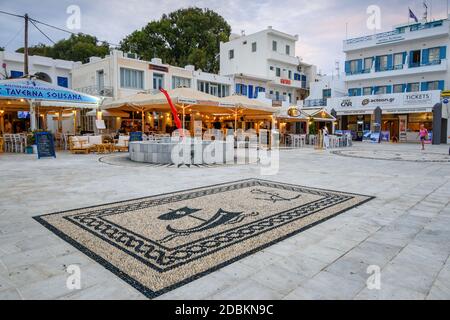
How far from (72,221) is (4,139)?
13.9 meters

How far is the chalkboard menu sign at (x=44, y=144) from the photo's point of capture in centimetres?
1173

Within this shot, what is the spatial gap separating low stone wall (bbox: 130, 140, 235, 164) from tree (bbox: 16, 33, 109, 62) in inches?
1100

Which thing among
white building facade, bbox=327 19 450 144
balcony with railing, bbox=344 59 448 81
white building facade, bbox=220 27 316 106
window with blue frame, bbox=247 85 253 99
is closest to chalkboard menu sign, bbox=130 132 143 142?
white building facade, bbox=220 27 316 106

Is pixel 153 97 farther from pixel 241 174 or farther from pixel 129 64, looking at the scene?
pixel 129 64

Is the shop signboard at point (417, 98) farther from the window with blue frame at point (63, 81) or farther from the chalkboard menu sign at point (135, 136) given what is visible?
the window with blue frame at point (63, 81)

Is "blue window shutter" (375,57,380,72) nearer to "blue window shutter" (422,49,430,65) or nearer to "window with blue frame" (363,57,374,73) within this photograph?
"window with blue frame" (363,57,374,73)

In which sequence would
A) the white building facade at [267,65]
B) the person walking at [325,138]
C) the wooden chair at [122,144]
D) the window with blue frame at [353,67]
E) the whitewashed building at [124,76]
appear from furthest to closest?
the white building facade at [267,65] < the window with blue frame at [353,67] < the whitewashed building at [124,76] < the person walking at [325,138] < the wooden chair at [122,144]

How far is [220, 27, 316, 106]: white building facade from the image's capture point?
34188mm

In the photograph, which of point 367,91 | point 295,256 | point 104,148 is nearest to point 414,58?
point 367,91

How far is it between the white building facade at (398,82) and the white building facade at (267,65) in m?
6.27

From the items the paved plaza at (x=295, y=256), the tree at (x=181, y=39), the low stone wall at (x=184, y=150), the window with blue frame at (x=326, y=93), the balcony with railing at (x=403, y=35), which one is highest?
the tree at (x=181, y=39)

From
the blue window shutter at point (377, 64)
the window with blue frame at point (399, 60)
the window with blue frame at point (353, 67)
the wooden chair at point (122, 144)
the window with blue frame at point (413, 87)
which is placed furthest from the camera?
the window with blue frame at point (353, 67)

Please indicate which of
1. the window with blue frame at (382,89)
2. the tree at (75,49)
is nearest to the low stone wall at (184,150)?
the window with blue frame at (382,89)

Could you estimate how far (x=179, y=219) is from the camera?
438cm
